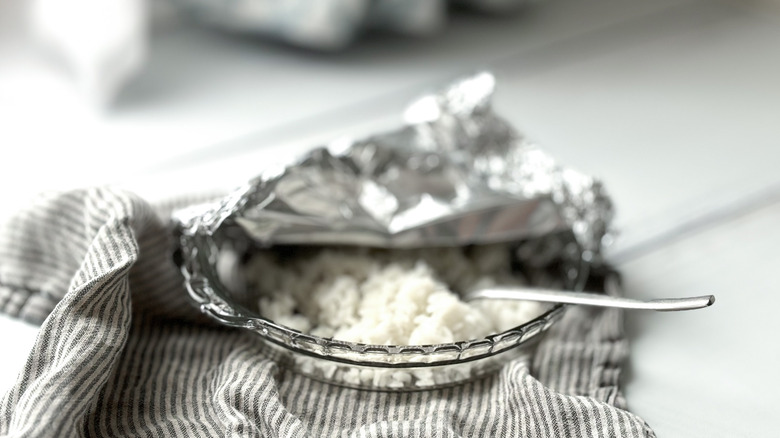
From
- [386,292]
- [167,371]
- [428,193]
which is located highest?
[428,193]

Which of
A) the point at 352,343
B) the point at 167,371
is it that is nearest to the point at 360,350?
the point at 352,343

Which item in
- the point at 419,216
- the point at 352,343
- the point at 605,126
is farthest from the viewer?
the point at 605,126

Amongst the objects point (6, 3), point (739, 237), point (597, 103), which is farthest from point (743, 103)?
point (6, 3)

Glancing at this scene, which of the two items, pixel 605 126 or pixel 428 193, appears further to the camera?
pixel 605 126

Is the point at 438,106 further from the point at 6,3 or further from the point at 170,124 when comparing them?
the point at 6,3

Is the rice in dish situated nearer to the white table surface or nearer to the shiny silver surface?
the shiny silver surface

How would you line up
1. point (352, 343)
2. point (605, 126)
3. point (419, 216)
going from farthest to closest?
point (605, 126) → point (419, 216) → point (352, 343)

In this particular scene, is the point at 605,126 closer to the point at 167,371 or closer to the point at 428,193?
the point at 428,193

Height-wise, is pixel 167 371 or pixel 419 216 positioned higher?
pixel 419 216

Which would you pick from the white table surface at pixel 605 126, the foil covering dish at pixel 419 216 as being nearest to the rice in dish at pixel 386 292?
the foil covering dish at pixel 419 216

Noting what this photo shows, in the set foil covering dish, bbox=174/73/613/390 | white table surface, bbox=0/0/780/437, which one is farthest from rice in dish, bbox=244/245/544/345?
white table surface, bbox=0/0/780/437
